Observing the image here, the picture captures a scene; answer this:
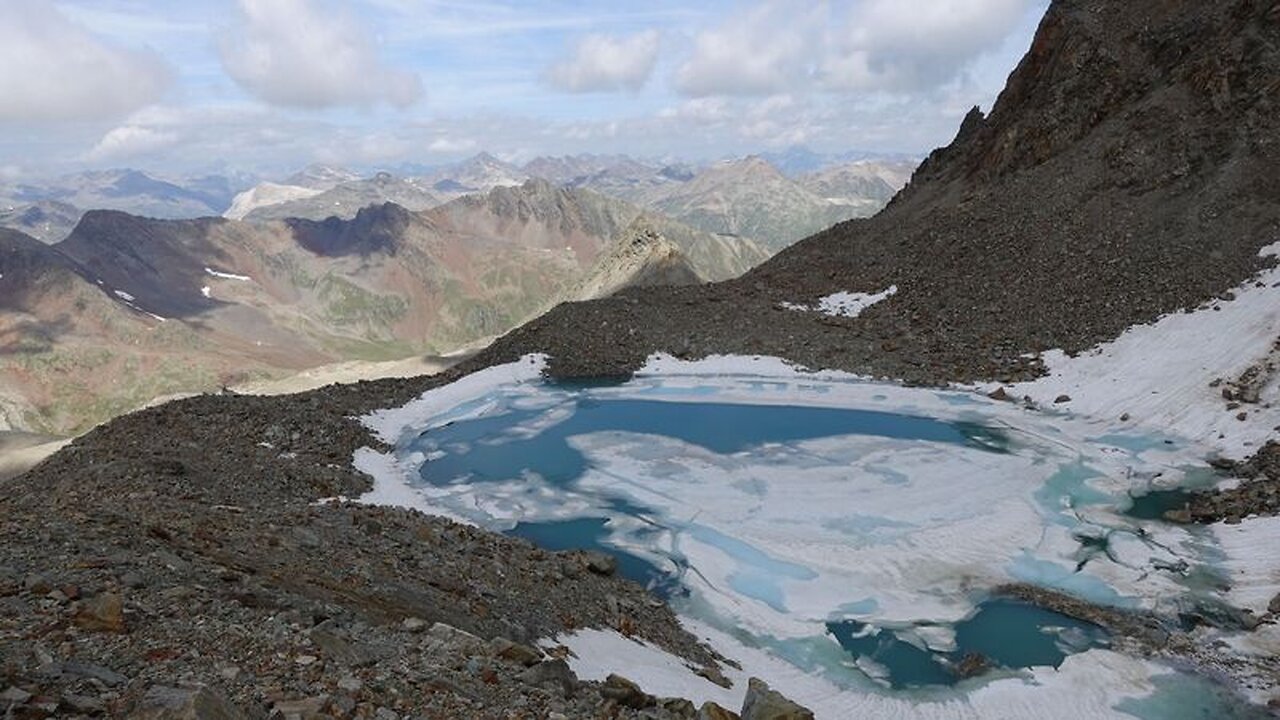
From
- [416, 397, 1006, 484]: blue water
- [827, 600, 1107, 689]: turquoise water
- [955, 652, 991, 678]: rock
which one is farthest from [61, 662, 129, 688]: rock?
[416, 397, 1006, 484]: blue water

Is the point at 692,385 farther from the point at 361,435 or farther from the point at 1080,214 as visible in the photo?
the point at 1080,214

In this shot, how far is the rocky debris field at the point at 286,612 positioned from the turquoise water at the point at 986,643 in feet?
16.2

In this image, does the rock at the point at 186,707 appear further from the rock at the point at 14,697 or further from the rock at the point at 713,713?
the rock at the point at 713,713

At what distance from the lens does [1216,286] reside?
42844 mm

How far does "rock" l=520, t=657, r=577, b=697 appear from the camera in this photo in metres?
12.3

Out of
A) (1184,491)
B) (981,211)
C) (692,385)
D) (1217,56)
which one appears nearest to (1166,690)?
(1184,491)

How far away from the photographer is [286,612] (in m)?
12.3

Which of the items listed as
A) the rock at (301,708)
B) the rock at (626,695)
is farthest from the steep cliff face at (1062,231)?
the rock at (301,708)

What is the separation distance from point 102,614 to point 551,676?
6.49 m

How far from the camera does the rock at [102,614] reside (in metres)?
10.4

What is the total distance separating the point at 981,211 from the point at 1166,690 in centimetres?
4807

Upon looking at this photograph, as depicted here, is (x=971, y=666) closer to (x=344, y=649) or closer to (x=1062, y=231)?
(x=344, y=649)

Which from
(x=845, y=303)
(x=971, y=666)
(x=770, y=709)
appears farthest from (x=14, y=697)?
(x=845, y=303)

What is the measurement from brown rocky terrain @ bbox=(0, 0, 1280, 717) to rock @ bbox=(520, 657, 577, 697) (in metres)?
0.05
